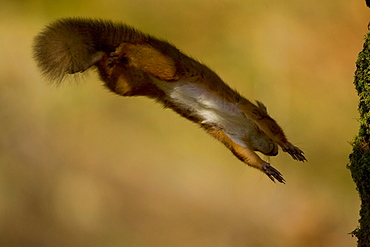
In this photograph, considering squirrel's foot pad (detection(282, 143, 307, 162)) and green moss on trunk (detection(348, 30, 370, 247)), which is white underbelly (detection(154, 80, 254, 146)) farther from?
green moss on trunk (detection(348, 30, 370, 247))

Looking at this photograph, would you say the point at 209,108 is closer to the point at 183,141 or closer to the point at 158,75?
the point at 158,75

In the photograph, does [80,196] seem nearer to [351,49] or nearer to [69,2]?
[69,2]

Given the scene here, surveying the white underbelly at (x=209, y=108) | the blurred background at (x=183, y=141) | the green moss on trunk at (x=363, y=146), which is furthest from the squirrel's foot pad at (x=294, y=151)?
the blurred background at (x=183, y=141)

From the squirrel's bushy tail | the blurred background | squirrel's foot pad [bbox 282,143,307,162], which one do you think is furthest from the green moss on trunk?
the blurred background

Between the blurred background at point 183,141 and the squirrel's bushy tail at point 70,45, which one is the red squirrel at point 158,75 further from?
the blurred background at point 183,141

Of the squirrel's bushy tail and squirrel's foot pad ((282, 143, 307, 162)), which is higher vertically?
squirrel's foot pad ((282, 143, 307, 162))

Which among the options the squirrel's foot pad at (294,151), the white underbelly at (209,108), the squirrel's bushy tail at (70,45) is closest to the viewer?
the squirrel's bushy tail at (70,45)

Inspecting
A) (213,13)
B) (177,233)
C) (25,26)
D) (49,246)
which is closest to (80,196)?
(49,246)

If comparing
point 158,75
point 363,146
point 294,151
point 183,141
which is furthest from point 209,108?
point 183,141
